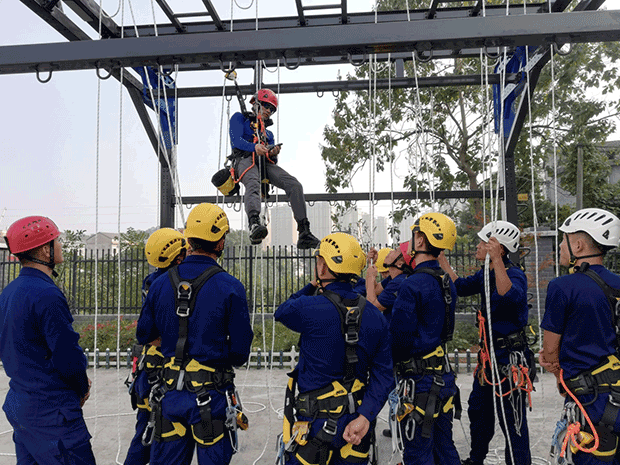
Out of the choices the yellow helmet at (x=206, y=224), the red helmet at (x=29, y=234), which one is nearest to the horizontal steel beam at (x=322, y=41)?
the yellow helmet at (x=206, y=224)

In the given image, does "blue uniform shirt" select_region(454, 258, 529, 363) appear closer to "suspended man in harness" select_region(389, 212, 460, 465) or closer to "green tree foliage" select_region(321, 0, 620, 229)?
"suspended man in harness" select_region(389, 212, 460, 465)

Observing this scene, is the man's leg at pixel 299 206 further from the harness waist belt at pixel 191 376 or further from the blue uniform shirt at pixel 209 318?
the harness waist belt at pixel 191 376

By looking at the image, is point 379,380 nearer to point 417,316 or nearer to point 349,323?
point 349,323

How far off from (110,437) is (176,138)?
3.49m

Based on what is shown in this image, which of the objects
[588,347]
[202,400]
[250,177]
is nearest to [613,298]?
[588,347]

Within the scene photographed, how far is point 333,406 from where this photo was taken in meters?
2.34

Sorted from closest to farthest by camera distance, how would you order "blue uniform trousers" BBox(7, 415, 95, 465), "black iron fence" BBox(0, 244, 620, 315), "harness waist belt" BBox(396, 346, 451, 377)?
1. "blue uniform trousers" BBox(7, 415, 95, 465)
2. "harness waist belt" BBox(396, 346, 451, 377)
3. "black iron fence" BBox(0, 244, 620, 315)

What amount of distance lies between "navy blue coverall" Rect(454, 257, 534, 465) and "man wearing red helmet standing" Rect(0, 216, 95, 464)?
2.93 meters

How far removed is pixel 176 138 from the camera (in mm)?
5320

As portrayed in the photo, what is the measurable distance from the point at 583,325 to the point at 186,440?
2.36 meters

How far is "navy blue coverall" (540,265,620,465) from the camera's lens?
2336 millimetres

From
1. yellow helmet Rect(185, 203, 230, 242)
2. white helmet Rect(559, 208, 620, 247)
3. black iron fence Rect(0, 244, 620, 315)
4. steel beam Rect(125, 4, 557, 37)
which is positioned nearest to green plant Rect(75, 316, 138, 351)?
black iron fence Rect(0, 244, 620, 315)

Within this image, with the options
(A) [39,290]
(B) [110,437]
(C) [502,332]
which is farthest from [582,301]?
(B) [110,437]

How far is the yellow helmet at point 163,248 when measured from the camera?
11.4 feet
